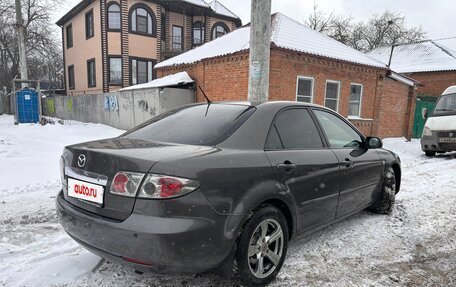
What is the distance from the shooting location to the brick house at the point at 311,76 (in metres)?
11.2

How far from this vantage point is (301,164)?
2887 mm

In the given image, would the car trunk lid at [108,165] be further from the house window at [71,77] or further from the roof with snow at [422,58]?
the roof with snow at [422,58]

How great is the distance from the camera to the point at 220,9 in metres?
26.0

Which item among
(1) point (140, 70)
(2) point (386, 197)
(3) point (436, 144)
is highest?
(1) point (140, 70)

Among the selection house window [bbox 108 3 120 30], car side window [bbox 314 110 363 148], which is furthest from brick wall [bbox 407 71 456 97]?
car side window [bbox 314 110 363 148]

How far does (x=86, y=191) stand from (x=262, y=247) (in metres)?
1.41

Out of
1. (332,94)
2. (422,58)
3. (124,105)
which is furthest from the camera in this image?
(422,58)

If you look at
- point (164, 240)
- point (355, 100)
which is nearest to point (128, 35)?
point (355, 100)

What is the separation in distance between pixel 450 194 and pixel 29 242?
6.25 meters

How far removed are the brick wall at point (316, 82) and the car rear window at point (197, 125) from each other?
8.04 meters

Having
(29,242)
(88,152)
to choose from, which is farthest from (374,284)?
(29,242)

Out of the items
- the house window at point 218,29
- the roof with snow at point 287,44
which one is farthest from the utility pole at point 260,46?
the house window at point 218,29

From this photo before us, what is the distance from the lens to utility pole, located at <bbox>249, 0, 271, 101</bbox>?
616 cm

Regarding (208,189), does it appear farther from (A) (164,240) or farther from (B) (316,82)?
(B) (316,82)
